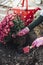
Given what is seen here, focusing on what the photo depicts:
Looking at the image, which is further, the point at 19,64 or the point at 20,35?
the point at 20,35

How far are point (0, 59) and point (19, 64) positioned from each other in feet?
0.48

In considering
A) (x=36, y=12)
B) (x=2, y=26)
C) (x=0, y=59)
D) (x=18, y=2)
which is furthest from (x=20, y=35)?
(x=18, y=2)

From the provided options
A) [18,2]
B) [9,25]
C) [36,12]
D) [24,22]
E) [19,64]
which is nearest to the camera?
[19,64]

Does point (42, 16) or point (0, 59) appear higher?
point (42, 16)

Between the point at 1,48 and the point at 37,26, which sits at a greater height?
the point at 37,26

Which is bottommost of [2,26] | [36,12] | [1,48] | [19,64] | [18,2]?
[19,64]

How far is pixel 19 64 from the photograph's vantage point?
4.73 feet

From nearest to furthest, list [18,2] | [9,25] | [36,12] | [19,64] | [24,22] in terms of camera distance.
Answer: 1. [19,64]
2. [9,25]
3. [24,22]
4. [36,12]
5. [18,2]

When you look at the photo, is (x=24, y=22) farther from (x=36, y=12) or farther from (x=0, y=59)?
(x=0, y=59)

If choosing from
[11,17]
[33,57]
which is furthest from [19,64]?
[11,17]

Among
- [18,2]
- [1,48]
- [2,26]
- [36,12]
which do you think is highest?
[18,2]

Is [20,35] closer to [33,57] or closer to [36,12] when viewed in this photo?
[33,57]

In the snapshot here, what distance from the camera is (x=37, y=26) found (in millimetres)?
1792

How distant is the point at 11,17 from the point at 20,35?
0.16 m
